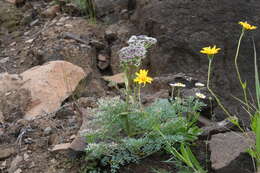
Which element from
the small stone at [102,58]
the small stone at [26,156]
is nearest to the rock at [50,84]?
the small stone at [102,58]

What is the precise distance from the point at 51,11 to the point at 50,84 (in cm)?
209

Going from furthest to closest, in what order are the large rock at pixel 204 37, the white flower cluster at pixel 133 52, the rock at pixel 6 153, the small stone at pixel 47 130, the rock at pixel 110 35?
1. the rock at pixel 110 35
2. the large rock at pixel 204 37
3. the small stone at pixel 47 130
4. the rock at pixel 6 153
5. the white flower cluster at pixel 133 52

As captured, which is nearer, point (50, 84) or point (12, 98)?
point (12, 98)

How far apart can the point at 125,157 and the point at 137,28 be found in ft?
9.78

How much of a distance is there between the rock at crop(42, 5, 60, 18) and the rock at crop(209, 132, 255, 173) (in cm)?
410

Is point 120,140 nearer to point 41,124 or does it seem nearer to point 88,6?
point 41,124

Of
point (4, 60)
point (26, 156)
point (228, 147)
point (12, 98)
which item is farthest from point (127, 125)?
point (4, 60)

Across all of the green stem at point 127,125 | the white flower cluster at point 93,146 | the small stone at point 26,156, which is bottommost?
the small stone at point 26,156

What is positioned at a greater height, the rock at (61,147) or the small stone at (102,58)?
the rock at (61,147)

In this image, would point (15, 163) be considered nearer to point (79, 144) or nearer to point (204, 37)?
point (79, 144)

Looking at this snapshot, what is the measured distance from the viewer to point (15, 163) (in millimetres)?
2795

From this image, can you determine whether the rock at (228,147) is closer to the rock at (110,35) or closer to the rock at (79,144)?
the rock at (79,144)

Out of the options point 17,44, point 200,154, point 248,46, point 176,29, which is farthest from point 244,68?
point 17,44

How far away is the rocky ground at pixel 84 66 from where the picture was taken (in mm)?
2725
